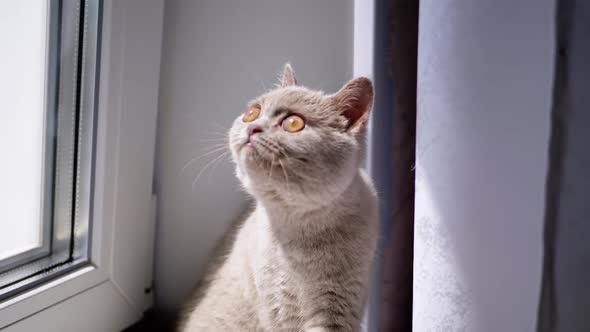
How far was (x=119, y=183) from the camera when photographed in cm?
82

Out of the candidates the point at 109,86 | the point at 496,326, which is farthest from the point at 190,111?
the point at 496,326

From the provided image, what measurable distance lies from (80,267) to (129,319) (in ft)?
0.64

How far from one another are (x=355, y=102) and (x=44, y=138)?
618mm

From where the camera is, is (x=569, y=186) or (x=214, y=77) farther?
(x=214, y=77)

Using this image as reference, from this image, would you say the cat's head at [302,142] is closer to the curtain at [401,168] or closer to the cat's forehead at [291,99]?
the cat's forehead at [291,99]

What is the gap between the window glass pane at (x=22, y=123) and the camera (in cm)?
68

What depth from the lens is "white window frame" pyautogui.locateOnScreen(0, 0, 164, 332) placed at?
750 millimetres

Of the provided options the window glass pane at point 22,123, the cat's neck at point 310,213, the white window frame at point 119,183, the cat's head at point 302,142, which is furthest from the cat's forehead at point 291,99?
the window glass pane at point 22,123

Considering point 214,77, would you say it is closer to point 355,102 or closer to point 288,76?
point 288,76

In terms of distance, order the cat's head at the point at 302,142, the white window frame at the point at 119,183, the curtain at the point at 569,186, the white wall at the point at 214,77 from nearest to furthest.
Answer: the curtain at the point at 569,186, the cat's head at the point at 302,142, the white window frame at the point at 119,183, the white wall at the point at 214,77

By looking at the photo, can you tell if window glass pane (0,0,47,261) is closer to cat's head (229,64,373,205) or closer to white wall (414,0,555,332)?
cat's head (229,64,373,205)

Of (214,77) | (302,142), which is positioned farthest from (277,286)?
(214,77)

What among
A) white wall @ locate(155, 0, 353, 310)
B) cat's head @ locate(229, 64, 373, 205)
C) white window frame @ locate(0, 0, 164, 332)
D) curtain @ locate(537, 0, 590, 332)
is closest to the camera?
curtain @ locate(537, 0, 590, 332)

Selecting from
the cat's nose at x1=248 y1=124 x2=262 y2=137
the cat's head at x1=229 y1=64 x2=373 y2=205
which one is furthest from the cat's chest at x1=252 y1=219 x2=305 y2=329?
the cat's nose at x1=248 y1=124 x2=262 y2=137
